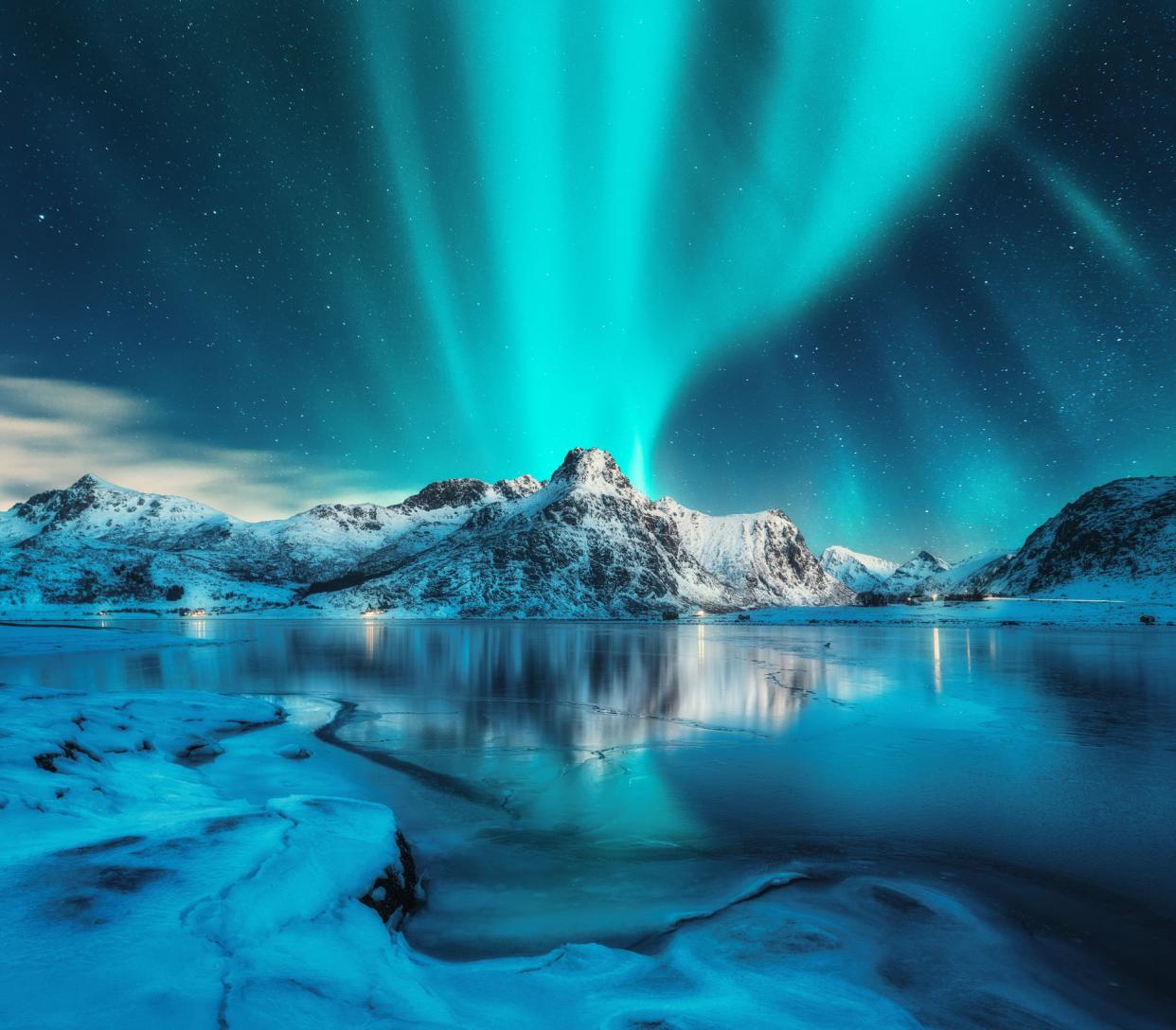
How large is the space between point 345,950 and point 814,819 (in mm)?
8271

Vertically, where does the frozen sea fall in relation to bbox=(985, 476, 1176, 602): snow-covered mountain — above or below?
below

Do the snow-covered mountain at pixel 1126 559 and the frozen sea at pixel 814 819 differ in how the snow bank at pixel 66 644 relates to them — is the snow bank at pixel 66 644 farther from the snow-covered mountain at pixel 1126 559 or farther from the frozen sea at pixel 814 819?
the snow-covered mountain at pixel 1126 559

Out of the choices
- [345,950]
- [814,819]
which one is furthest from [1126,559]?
[345,950]

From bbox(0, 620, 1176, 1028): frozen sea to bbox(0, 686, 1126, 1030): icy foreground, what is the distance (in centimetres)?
9

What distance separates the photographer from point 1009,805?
11703mm

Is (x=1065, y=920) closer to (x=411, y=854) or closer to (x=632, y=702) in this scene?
(x=411, y=854)

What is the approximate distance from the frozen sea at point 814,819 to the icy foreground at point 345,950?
0.29ft

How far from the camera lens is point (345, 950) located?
5.67 meters

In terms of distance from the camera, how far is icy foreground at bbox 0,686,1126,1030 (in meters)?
4.51

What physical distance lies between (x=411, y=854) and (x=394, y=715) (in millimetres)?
13500

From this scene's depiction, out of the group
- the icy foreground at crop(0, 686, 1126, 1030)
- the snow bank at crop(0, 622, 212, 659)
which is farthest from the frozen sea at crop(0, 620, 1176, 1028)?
the snow bank at crop(0, 622, 212, 659)

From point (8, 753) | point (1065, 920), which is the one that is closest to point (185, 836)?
point (8, 753)


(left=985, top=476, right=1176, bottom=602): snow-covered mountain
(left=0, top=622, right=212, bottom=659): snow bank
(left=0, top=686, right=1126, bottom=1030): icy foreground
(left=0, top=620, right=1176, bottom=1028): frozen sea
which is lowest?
(left=0, top=622, right=212, bottom=659): snow bank

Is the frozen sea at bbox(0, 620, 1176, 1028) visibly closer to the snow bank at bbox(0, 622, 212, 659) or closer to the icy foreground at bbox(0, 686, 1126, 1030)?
the icy foreground at bbox(0, 686, 1126, 1030)
